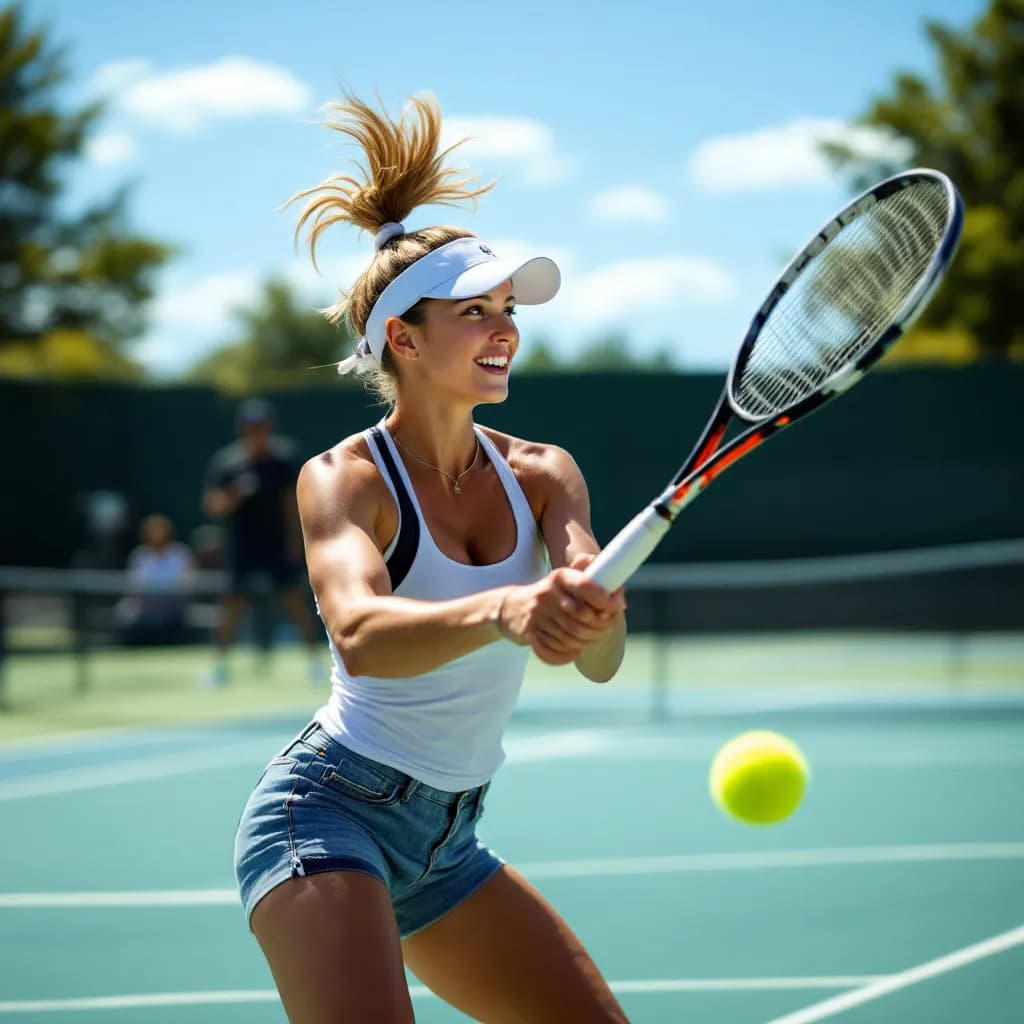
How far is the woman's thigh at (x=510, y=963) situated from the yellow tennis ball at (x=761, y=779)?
7.31 feet

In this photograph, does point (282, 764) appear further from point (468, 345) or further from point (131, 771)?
point (131, 771)

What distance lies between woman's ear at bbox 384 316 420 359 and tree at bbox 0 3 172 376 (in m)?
27.5

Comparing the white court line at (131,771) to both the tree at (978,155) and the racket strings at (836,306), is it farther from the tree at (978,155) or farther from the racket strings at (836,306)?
the tree at (978,155)

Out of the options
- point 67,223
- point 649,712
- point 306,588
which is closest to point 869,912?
point 649,712

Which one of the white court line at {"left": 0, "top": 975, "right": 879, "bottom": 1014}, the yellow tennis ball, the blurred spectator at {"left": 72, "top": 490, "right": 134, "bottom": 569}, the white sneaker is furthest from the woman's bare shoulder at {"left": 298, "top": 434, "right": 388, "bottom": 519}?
the blurred spectator at {"left": 72, "top": 490, "right": 134, "bottom": 569}

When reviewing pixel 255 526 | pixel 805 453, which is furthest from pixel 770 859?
pixel 805 453

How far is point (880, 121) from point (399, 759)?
3034 centimetres

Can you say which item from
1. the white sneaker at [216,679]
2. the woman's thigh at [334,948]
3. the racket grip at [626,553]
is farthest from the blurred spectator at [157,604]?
the racket grip at [626,553]

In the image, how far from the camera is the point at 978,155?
30078 mm

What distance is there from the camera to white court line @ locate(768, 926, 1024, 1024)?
13.8 feet

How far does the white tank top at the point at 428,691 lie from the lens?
288cm

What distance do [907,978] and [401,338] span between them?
8.50 ft

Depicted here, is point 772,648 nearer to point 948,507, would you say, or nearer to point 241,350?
point 948,507

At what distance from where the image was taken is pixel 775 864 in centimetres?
593
